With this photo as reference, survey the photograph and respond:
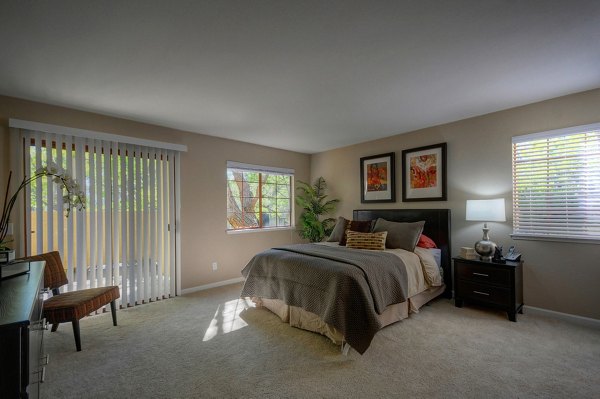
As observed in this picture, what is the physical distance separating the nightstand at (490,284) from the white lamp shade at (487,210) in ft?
1.69

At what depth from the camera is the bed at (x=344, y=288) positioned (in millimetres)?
2398

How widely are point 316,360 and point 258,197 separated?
136 inches

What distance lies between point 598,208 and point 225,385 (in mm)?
3922

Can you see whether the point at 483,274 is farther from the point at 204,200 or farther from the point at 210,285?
the point at 204,200

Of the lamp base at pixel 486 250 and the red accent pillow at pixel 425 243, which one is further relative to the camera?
the red accent pillow at pixel 425 243

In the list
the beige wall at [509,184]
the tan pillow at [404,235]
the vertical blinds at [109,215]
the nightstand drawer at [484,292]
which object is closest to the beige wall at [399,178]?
the beige wall at [509,184]

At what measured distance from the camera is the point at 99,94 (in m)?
2.88

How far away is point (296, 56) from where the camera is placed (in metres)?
2.19

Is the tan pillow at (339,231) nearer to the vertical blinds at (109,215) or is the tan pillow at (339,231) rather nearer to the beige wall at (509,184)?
the beige wall at (509,184)

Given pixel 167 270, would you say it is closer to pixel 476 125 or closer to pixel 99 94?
pixel 99 94

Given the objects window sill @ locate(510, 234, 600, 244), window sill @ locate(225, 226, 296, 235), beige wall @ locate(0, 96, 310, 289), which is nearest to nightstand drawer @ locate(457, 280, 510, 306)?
window sill @ locate(510, 234, 600, 244)

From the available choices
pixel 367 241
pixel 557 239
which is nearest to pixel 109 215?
pixel 367 241

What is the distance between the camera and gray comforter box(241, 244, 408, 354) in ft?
7.75

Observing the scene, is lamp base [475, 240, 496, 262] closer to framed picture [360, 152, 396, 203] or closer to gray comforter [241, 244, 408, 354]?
gray comforter [241, 244, 408, 354]
